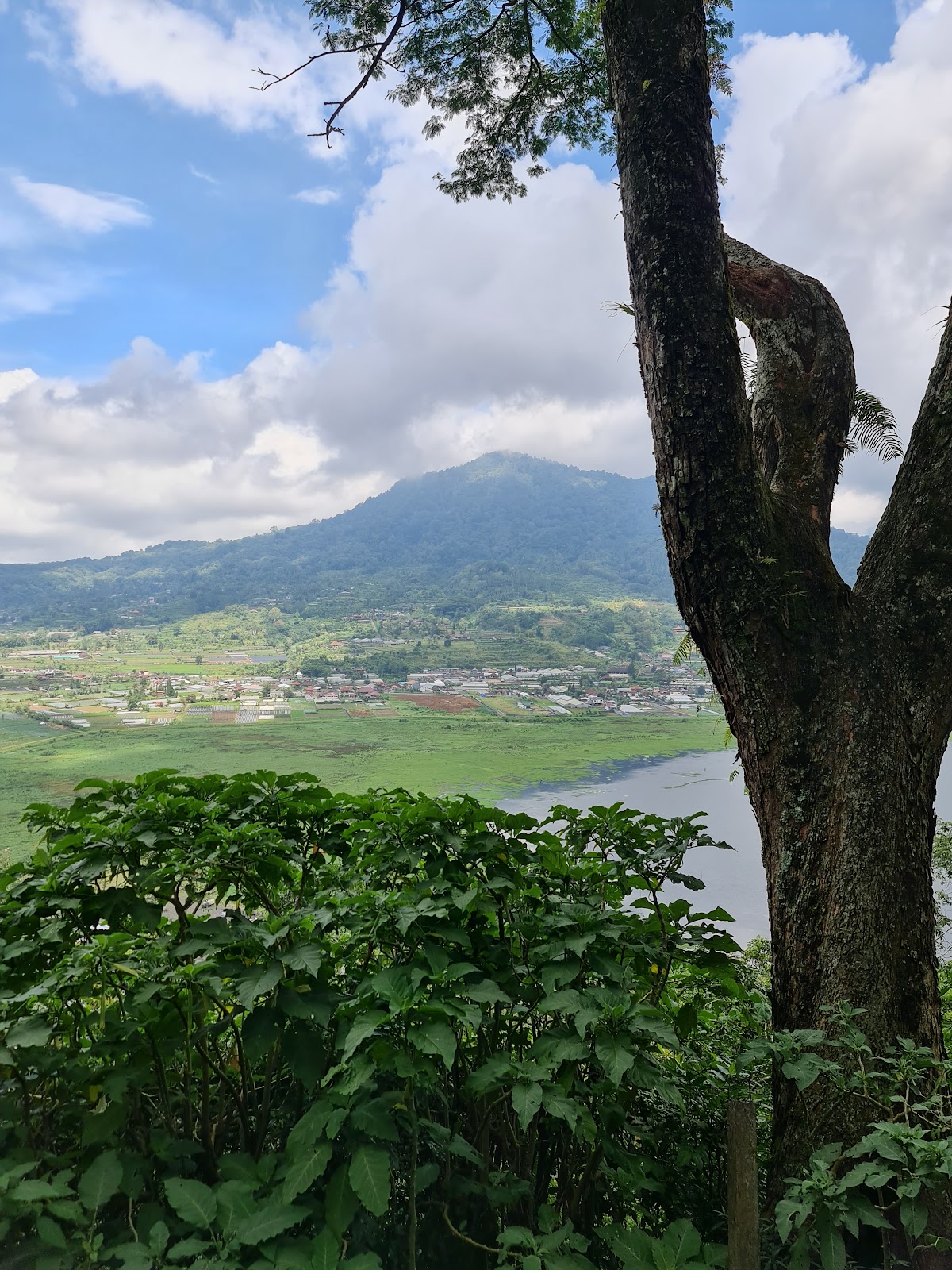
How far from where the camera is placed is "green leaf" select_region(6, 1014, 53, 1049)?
3.17 ft

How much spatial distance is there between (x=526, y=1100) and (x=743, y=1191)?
14.0 inches

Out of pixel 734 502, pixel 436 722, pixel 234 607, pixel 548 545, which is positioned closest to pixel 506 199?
pixel 734 502

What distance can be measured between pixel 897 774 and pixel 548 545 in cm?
3211

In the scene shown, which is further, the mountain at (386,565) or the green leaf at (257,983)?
the mountain at (386,565)

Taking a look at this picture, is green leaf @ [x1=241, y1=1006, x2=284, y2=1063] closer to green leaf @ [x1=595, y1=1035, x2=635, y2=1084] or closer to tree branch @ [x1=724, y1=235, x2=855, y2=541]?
green leaf @ [x1=595, y1=1035, x2=635, y2=1084]

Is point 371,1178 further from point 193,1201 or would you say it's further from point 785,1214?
point 785,1214

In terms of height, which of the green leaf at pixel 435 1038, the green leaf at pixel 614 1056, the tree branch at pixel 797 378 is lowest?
the green leaf at pixel 614 1056

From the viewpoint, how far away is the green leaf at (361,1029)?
2.85ft

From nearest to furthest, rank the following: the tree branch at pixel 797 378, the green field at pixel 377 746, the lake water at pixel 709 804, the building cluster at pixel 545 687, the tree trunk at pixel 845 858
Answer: the tree trunk at pixel 845 858, the lake water at pixel 709 804, the tree branch at pixel 797 378, the green field at pixel 377 746, the building cluster at pixel 545 687

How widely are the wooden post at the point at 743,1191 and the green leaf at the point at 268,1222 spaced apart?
0.59 m

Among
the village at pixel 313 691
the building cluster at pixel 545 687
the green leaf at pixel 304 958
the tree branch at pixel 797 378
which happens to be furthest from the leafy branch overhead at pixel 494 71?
the building cluster at pixel 545 687

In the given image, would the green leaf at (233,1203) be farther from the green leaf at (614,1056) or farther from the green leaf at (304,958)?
the green leaf at (614,1056)

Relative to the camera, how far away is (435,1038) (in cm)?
90

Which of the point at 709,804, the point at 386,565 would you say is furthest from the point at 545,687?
the point at 386,565
